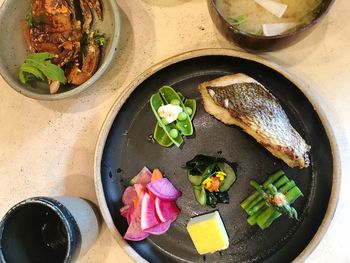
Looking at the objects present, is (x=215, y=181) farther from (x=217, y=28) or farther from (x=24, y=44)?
(x=24, y=44)

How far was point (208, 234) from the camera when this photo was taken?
1705mm

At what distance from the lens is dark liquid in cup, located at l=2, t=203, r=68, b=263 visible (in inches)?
62.9

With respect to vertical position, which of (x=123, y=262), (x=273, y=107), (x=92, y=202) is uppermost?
(x=273, y=107)

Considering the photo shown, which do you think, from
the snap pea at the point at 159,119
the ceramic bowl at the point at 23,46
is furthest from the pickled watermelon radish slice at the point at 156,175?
the ceramic bowl at the point at 23,46

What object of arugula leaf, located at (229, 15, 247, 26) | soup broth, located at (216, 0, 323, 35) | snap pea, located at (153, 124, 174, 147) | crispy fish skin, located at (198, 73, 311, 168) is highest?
soup broth, located at (216, 0, 323, 35)

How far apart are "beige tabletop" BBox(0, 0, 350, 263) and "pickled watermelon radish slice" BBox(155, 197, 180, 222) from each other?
0.24 meters

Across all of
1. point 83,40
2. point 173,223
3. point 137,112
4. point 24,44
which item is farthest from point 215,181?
point 24,44

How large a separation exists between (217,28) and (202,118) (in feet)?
1.07

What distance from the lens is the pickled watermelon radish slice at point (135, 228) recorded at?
1.74 m

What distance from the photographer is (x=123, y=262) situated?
72.9 inches

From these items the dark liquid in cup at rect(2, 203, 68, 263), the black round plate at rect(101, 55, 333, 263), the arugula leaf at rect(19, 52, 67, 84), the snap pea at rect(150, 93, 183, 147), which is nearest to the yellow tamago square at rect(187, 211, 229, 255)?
the black round plate at rect(101, 55, 333, 263)

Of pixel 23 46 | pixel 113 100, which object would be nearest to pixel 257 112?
pixel 113 100

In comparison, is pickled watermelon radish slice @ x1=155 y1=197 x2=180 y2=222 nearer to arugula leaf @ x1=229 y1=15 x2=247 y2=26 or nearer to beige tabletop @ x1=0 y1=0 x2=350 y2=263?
beige tabletop @ x1=0 y1=0 x2=350 y2=263

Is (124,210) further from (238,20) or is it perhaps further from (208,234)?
(238,20)
